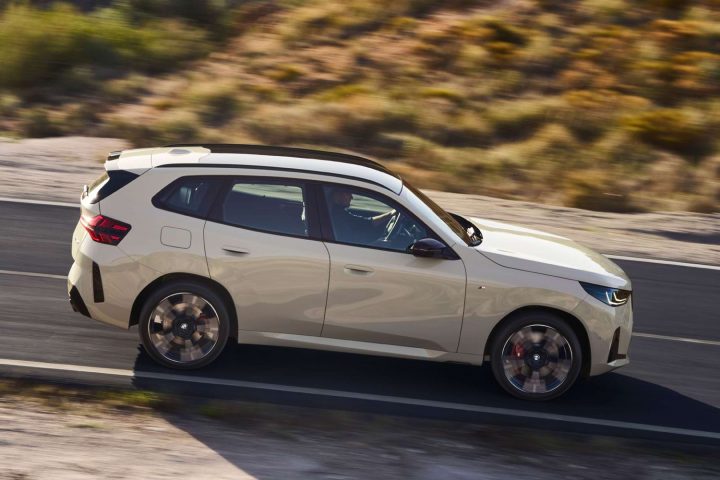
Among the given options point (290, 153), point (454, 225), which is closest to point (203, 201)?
point (290, 153)

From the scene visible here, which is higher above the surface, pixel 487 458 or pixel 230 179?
pixel 230 179

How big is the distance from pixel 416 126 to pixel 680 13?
379 inches

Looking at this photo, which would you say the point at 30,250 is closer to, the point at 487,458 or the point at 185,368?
the point at 185,368

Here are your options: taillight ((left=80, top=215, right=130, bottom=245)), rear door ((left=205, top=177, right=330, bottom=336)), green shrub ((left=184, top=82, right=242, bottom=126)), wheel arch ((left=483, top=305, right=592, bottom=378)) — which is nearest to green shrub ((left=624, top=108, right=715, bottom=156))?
green shrub ((left=184, top=82, right=242, bottom=126))

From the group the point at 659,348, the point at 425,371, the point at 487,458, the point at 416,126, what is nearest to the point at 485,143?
the point at 416,126

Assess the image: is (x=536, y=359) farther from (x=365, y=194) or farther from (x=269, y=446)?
(x=269, y=446)

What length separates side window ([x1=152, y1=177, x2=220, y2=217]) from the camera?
843cm

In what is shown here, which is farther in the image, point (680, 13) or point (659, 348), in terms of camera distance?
point (680, 13)

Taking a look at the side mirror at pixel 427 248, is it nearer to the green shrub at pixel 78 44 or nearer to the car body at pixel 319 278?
the car body at pixel 319 278

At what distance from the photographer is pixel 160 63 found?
25.5 m

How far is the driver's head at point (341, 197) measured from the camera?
8469 mm

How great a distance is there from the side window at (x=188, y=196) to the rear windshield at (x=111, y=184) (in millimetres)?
298

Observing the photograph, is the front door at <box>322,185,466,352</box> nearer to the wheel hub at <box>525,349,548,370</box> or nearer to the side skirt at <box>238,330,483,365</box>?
the side skirt at <box>238,330,483,365</box>

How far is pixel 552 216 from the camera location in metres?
16.0
